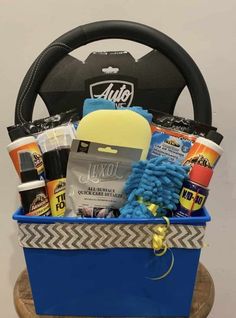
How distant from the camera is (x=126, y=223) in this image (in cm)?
44

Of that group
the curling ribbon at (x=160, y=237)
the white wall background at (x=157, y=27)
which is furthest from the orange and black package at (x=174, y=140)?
the white wall background at (x=157, y=27)

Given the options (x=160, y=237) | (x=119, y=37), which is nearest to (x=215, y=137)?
(x=160, y=237)

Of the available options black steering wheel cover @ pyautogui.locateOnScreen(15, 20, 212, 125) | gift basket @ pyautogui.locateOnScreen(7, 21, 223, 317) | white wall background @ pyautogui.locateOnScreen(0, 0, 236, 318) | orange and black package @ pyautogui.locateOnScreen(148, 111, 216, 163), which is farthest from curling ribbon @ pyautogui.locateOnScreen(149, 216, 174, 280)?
white wall background @ pyautogui.locateOnScreen(0, 0, 236, 318)

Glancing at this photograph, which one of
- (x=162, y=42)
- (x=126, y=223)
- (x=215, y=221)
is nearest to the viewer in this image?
(x=126, y=223)

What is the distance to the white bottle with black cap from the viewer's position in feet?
1.47

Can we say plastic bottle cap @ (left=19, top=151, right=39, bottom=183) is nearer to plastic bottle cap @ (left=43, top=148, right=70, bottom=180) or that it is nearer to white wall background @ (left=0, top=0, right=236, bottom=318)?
plastic bottle cap @ (left=43, top=148, right=70, bottom=180)

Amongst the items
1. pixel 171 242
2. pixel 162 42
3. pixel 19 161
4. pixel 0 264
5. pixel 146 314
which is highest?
pixel 162 42

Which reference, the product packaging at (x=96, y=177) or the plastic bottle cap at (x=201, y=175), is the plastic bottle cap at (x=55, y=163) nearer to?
the product packaging at (x=96, y=177)

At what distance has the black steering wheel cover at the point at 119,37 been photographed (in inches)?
24.2

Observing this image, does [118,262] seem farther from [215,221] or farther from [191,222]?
[215,221]

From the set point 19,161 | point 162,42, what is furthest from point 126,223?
point 162,42

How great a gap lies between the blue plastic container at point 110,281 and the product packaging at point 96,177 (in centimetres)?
3

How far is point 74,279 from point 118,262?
0.19ft

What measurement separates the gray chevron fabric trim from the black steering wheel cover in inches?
8.8
